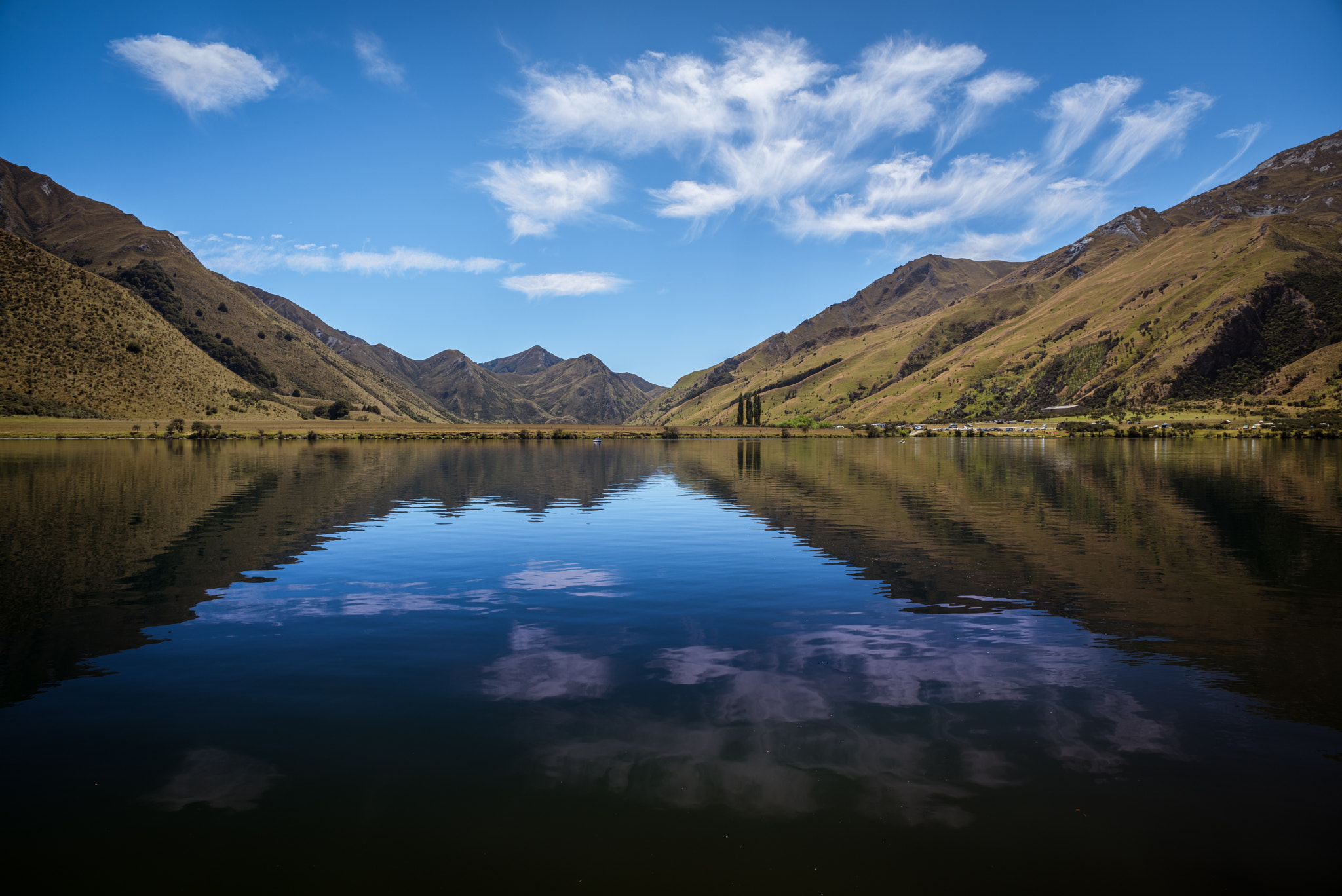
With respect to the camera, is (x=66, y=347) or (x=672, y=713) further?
(x=66, y=347)

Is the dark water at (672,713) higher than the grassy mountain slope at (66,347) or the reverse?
the reverse

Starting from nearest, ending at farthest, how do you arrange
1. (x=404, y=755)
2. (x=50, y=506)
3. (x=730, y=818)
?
(x=730, y=818), (x=404, y=755), (x=50, y=506)

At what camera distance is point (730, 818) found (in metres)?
9.59

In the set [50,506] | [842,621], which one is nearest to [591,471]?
[50,506]

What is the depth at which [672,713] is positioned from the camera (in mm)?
13227

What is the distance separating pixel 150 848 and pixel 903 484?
62.9 meters

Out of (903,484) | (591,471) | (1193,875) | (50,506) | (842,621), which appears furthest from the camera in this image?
(591,471)

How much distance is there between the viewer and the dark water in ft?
28.9

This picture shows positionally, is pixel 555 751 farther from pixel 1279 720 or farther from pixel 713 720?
pixel 1279 720

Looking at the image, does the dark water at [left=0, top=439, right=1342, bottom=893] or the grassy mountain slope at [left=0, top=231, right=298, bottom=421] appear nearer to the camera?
the dark water at [left=0, top=439, right=1342, bottom=893]

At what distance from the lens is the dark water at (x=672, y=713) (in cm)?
Answer: 882

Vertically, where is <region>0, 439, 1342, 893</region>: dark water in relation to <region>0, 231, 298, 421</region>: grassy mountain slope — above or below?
below

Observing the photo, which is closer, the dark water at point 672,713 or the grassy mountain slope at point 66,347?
the dark water at point 672,713

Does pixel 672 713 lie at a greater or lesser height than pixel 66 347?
lesser
